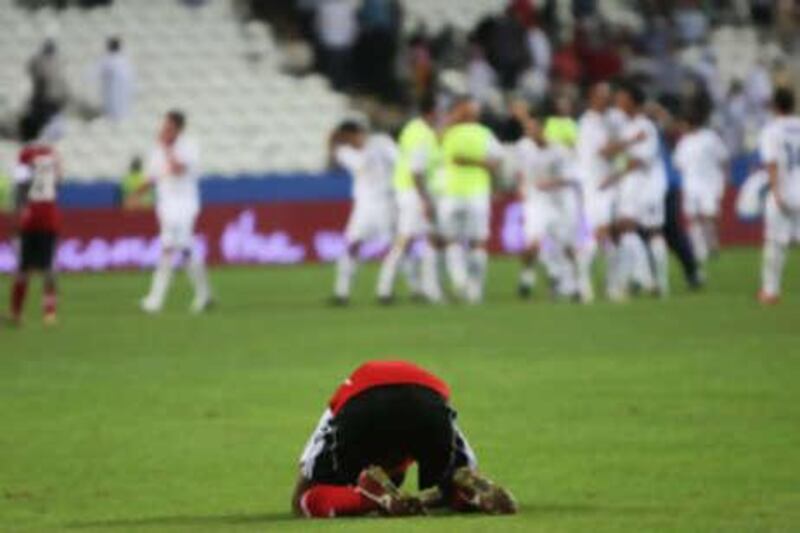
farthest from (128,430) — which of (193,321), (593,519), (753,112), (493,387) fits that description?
(753,112)

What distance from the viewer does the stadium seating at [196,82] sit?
43969 millimetres

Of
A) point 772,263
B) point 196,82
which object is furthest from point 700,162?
point 772,263

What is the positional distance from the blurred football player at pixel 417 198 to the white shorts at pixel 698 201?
24.3ft

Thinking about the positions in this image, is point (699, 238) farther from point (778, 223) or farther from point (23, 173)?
point (23, 173)

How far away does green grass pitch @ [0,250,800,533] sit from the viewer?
511 inches

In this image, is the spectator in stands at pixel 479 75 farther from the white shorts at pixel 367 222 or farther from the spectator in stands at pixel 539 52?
the white shorts at pixel 367 222

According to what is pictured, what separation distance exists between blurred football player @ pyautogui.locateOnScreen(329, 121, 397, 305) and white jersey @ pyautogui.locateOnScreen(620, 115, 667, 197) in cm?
353

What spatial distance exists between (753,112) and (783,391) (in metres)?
29.9

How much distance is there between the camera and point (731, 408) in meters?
18.2

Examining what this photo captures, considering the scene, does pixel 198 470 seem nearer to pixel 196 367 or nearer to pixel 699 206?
pixel 196 367

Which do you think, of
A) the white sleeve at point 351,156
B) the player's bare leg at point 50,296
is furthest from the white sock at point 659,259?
the player's bare leg at point 50,296

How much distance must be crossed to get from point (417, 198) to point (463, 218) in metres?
0.86

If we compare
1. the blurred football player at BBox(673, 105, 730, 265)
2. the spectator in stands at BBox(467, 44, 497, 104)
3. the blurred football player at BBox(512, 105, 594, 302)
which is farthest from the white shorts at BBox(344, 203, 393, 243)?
the spectator in stands at BBox(467, 44, 497, 104)

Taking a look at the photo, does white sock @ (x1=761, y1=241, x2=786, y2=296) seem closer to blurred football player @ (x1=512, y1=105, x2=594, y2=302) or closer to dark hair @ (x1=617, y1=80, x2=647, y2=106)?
blurred football player @ (x1=512, y1=105, x2=594, y2=302)
